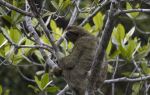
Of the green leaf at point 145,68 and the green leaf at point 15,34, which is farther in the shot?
the green leaf at point 145,68

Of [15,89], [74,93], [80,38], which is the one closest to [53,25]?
[80,38]

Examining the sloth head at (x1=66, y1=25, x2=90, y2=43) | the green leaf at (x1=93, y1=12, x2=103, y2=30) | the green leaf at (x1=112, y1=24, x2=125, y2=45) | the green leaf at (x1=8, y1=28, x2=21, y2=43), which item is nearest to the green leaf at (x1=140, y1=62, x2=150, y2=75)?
the green leaf at (x1=112, y1=24, x2=125, y2=45)

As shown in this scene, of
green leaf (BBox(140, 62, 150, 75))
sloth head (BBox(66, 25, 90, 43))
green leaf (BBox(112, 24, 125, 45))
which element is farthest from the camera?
green leaf (BBox(140, 62, 150, 75))

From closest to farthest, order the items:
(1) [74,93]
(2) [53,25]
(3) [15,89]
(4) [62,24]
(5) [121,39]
Result: (1) [74,93]
(5) [121,39]
(2) [53,25]
(4) [62,24]
(3) [15,89]

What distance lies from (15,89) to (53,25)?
5177mm

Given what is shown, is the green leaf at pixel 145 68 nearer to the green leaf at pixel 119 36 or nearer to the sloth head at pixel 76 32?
the green leaf at pixel 119 36

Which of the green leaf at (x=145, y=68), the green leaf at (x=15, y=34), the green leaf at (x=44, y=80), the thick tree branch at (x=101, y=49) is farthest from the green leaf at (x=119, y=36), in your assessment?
the thick tree branch at (x=101, y=49)

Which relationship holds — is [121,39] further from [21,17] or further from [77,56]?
[21,17]

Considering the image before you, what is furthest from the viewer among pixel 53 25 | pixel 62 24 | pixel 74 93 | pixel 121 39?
pixel 62 24

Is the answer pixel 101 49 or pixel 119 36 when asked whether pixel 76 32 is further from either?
pixel 101 49

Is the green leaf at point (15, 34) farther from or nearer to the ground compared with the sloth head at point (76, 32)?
nearer to the ground

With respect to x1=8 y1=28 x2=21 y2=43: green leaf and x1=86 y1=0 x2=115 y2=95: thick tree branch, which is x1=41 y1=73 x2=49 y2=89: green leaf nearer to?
x1=8 y1=28 x2=21 y2=43: green leaf

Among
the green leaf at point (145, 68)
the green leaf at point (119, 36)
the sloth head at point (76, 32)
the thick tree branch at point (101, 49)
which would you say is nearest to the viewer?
the thick tree branch at point (101, 49)

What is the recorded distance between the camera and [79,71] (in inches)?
176
